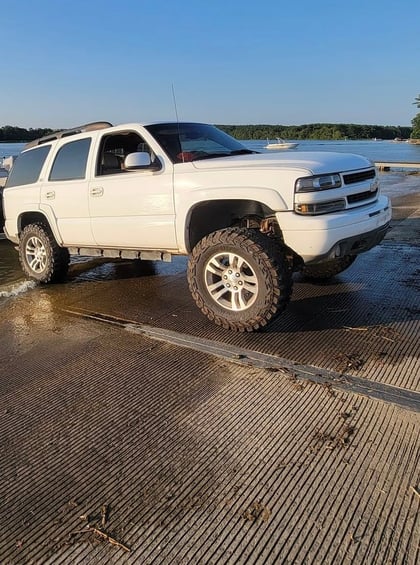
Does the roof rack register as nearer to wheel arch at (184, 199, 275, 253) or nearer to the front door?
the front door

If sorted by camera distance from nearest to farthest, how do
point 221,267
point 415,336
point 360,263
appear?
point 415,336 → point 221,267 → point 360,263

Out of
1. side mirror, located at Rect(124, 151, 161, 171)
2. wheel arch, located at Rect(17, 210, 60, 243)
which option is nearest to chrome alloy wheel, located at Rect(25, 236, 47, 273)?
wheel arch, located at Rect(17, 210, 60, 243)

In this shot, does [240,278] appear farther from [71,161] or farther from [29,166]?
[29,166]

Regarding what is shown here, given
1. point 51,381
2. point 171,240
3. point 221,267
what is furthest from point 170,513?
point 171,240

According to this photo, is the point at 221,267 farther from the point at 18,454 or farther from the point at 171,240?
the point at 18,454

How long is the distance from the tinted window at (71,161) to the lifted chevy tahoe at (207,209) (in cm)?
1

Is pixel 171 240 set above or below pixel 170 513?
above

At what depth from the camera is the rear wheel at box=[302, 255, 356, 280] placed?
4.89 m

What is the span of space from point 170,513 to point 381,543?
0.86 metres

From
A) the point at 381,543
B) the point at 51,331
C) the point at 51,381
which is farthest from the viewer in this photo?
the point at 51,331

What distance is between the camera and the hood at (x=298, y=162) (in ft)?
11.7

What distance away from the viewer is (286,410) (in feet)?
8.74

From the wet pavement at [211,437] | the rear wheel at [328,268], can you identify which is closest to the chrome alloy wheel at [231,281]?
the wet pavement at [211,437]

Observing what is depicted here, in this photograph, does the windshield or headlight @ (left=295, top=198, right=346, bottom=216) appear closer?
headlight @ (left=295, top=198, right=346, bottom=216)
